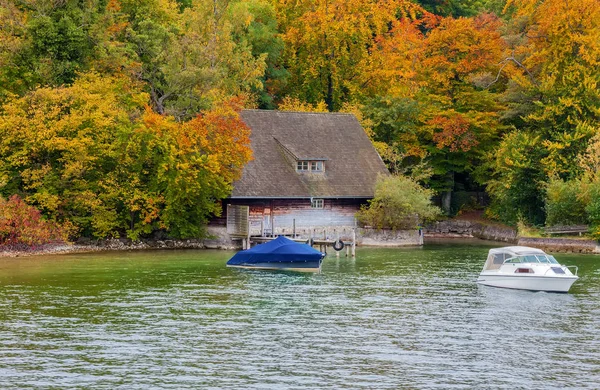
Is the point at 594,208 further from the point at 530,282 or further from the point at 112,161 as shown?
the point at 112,161

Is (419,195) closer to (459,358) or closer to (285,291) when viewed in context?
(285,291)

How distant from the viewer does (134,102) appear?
222 ft

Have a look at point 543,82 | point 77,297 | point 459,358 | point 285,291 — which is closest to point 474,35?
point 543,82

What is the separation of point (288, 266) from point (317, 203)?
54.7ft

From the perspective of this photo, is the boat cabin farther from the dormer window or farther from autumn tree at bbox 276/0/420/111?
autumn tree at bbox 276/0/420/111

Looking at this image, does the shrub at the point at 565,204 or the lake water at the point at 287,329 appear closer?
the lake water at the point at 287,329

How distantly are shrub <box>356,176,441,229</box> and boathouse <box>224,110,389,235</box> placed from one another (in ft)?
5.74

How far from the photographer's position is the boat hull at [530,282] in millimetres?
43625

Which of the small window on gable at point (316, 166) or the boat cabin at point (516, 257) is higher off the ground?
the small window on gable at point (316, 166)

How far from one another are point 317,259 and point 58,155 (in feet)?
70.8

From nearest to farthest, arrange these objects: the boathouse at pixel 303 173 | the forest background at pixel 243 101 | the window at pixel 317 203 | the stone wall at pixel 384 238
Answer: the forest background at pixel 243 101, the boathouse at pixel 303 173, the stone wall at pixel 384 238, the window at pixel 317 203

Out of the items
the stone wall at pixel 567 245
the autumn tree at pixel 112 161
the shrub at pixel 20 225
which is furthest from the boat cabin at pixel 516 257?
the shrub at pixel 20 225

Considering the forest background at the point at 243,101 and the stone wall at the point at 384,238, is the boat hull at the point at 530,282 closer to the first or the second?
the forest background at the point at 243,101

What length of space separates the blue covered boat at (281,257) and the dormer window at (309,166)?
16705mm
